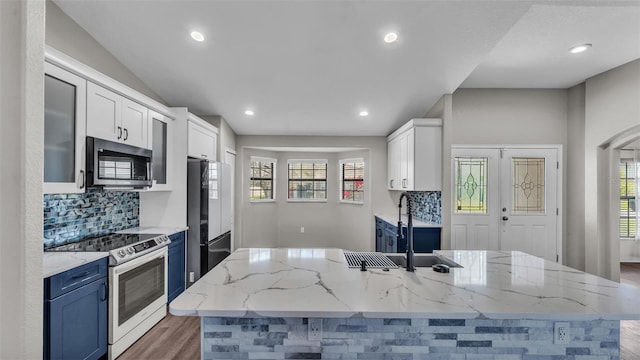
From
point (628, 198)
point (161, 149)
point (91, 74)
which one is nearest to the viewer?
point (91, 74)

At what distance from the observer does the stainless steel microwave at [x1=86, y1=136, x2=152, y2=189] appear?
7.72 feet

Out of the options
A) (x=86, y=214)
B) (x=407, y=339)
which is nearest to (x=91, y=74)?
(x=86, y=214)

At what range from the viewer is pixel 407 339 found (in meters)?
1.32

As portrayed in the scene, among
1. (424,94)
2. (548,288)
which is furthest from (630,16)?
(548,288)

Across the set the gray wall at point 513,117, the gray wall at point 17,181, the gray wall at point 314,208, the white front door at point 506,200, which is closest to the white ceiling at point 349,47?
the gray wall at point 513,117

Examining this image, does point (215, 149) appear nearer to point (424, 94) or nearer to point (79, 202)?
point (79, 202)

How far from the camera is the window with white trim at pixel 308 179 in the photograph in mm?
6453

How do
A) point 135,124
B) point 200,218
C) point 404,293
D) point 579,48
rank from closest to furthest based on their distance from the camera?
point 404,293 → point 135,124 → point 579,48 → point 200,218

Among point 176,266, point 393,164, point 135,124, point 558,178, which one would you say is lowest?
point 176,266

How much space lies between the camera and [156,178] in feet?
10.7

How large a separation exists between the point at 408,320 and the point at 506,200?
3.74 metres

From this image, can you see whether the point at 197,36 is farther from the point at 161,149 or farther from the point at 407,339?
the point at 407,339

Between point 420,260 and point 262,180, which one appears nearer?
point 420,260

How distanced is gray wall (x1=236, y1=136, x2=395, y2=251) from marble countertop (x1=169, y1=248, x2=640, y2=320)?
12.1 feet
